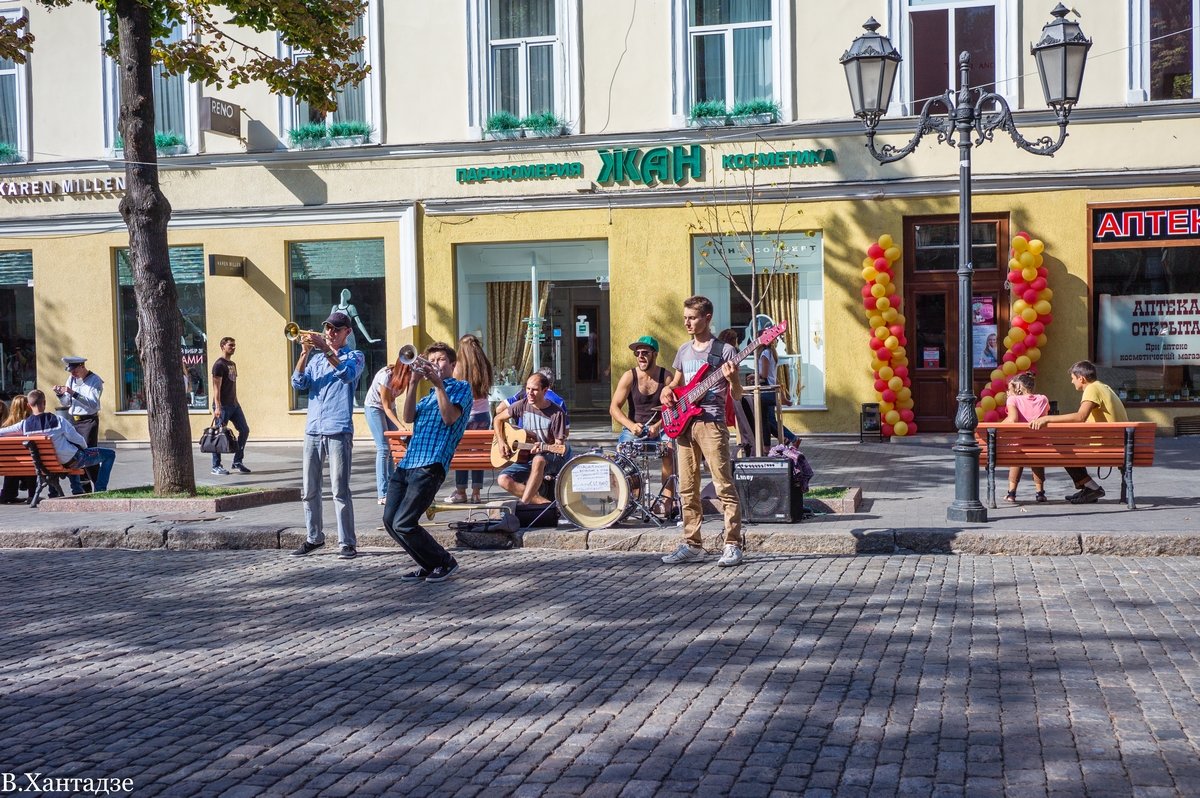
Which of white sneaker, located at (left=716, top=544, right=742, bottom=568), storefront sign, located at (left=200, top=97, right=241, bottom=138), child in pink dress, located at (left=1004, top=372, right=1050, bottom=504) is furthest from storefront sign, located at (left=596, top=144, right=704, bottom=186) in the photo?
white sneaker, located at (left=716, top=544, right=742, bottom=568)

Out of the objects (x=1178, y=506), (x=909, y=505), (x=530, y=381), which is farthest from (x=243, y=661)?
(x=1178, y=506)

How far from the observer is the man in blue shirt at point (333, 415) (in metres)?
9.75

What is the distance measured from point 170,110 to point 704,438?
14881 millimetres

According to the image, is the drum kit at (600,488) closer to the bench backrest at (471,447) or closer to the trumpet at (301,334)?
the bench backrest at (471,447)

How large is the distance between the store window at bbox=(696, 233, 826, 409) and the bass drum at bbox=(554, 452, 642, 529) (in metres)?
8.08

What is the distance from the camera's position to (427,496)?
856 centimetres

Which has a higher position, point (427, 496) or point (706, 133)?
point (706, 133)

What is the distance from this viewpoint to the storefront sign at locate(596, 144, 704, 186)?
61.1ft

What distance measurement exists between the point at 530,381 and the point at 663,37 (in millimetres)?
9125

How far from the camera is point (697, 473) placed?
9.30 metres

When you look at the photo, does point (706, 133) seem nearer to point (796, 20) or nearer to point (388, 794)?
point (796, 20)

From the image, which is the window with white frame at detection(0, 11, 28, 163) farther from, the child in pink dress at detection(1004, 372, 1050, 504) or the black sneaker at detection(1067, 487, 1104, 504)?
the black sneaker at detection(1067, 487, 1104, 504)

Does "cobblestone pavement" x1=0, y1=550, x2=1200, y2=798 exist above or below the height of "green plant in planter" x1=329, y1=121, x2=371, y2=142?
below

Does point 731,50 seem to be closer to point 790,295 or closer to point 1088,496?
point 790,295
